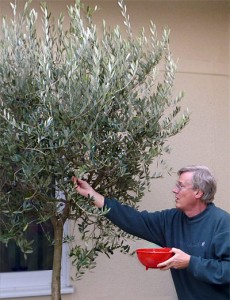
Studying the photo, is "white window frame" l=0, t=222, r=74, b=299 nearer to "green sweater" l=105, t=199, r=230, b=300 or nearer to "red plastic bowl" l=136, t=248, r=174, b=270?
"green sweater" l=105, t=199, r=230, b=300

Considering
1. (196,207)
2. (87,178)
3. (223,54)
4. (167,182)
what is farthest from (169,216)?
(223,54)

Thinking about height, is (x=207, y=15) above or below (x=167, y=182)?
above

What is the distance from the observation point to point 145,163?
149 inches

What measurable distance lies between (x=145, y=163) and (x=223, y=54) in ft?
8.22

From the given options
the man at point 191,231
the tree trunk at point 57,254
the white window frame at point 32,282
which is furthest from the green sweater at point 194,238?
the white window frame at point 32,282

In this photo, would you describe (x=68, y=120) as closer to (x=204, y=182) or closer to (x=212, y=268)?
(x=204, y=182)

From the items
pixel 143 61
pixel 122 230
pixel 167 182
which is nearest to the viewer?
pixel 143 61

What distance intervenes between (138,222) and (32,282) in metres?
1.70

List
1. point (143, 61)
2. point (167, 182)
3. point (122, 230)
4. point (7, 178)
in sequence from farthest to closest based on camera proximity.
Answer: point (167, 182)
point (122, 230)
point (143, 61)
point (7, 178)

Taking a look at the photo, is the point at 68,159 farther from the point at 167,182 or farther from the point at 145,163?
the point at 167,182

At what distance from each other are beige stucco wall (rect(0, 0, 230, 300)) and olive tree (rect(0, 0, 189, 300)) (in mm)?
1716

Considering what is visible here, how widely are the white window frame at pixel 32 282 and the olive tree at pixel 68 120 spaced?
135cm

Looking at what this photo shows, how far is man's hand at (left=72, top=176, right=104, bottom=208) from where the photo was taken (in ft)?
11.8

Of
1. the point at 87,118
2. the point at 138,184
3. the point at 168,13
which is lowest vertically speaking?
the point at 138,184
